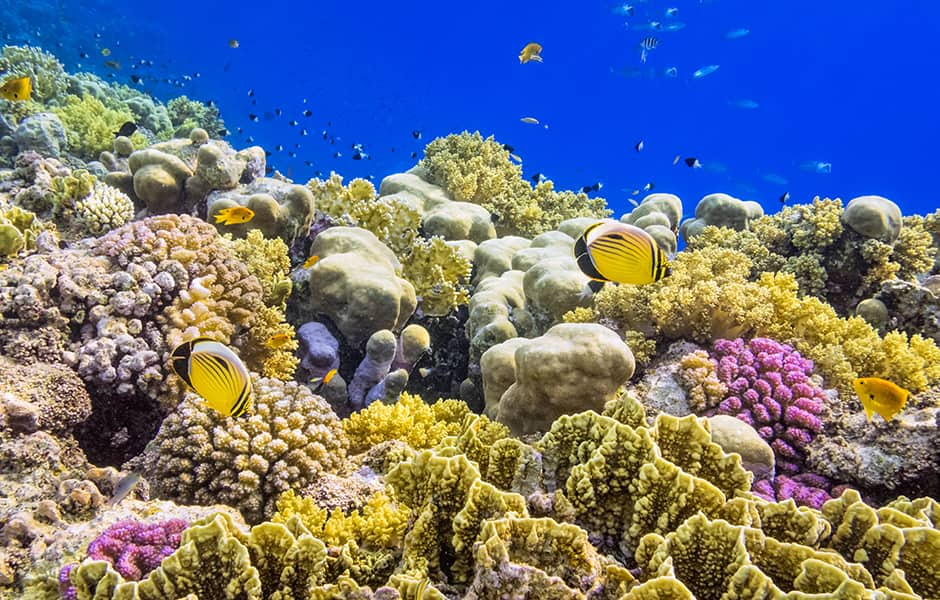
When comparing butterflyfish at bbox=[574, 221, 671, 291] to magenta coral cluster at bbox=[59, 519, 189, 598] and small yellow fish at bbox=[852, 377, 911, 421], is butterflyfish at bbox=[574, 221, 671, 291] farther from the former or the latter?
magenta coral cluster at bbox=[59, 519, 189, 598]

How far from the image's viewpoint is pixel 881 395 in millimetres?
3480

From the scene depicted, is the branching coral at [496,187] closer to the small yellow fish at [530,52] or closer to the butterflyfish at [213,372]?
the small yellow fish at [530,52]

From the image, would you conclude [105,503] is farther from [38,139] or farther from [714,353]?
[38,139]

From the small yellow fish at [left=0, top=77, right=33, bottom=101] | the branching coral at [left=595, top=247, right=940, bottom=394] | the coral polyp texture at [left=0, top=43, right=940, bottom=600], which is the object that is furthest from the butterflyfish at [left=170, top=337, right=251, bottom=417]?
the small yellow fish at [left=0, top=77, right=33, bottom=101]

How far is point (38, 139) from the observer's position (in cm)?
878

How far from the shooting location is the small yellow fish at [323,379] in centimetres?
516

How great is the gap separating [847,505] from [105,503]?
14.7 ft

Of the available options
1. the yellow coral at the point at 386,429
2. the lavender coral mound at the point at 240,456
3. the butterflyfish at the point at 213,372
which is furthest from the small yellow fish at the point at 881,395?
the butterflyfish at the point at 213,372

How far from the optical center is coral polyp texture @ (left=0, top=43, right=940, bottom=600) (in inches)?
83.4

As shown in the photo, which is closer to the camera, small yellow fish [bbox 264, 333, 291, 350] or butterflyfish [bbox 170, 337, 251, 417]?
butterflyfish [bbox 170, 337, 251, 417]

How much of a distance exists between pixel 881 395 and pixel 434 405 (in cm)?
378

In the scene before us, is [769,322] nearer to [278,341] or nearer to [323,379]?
[323,379]

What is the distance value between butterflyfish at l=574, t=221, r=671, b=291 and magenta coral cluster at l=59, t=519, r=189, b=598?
9.08 feet

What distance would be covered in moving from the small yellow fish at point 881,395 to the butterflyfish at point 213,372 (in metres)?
4.08
